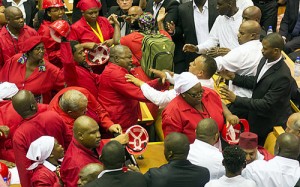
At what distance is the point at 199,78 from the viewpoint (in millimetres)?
5676

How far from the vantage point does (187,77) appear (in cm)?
515

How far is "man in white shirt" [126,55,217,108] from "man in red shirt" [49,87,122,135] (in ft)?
1.37

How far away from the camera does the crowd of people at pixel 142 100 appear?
4.39m

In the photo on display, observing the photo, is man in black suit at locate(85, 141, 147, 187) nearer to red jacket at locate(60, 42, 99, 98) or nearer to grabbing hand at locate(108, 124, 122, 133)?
grabbing hand at locate(108, 124, 122, 133)

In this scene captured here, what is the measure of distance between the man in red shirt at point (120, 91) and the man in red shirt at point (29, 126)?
0.81 meters


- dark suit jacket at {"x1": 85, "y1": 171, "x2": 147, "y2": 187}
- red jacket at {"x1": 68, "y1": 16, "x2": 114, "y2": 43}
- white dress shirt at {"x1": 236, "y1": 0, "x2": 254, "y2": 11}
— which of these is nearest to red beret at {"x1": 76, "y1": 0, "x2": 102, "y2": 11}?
red jacket at {"x1": 68, "y1": 16, "x2": 114, "y2": 43}

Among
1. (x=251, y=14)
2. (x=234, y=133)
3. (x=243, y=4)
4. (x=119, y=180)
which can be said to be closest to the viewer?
(x=119, y=180)

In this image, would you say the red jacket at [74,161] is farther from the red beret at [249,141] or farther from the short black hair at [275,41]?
the short black hair at [275,41]

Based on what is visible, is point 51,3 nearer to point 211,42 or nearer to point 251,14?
point 211,42

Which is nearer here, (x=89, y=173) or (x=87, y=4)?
(x=89, y=173)

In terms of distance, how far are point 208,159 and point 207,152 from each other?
0.18 ft

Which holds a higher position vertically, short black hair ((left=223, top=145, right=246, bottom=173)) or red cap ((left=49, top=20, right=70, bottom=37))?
red cap ((left=49, top=20, right=70, bottom=37))

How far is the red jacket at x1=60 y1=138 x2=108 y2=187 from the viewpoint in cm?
462

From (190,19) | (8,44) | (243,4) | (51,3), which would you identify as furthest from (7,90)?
(243,4)
